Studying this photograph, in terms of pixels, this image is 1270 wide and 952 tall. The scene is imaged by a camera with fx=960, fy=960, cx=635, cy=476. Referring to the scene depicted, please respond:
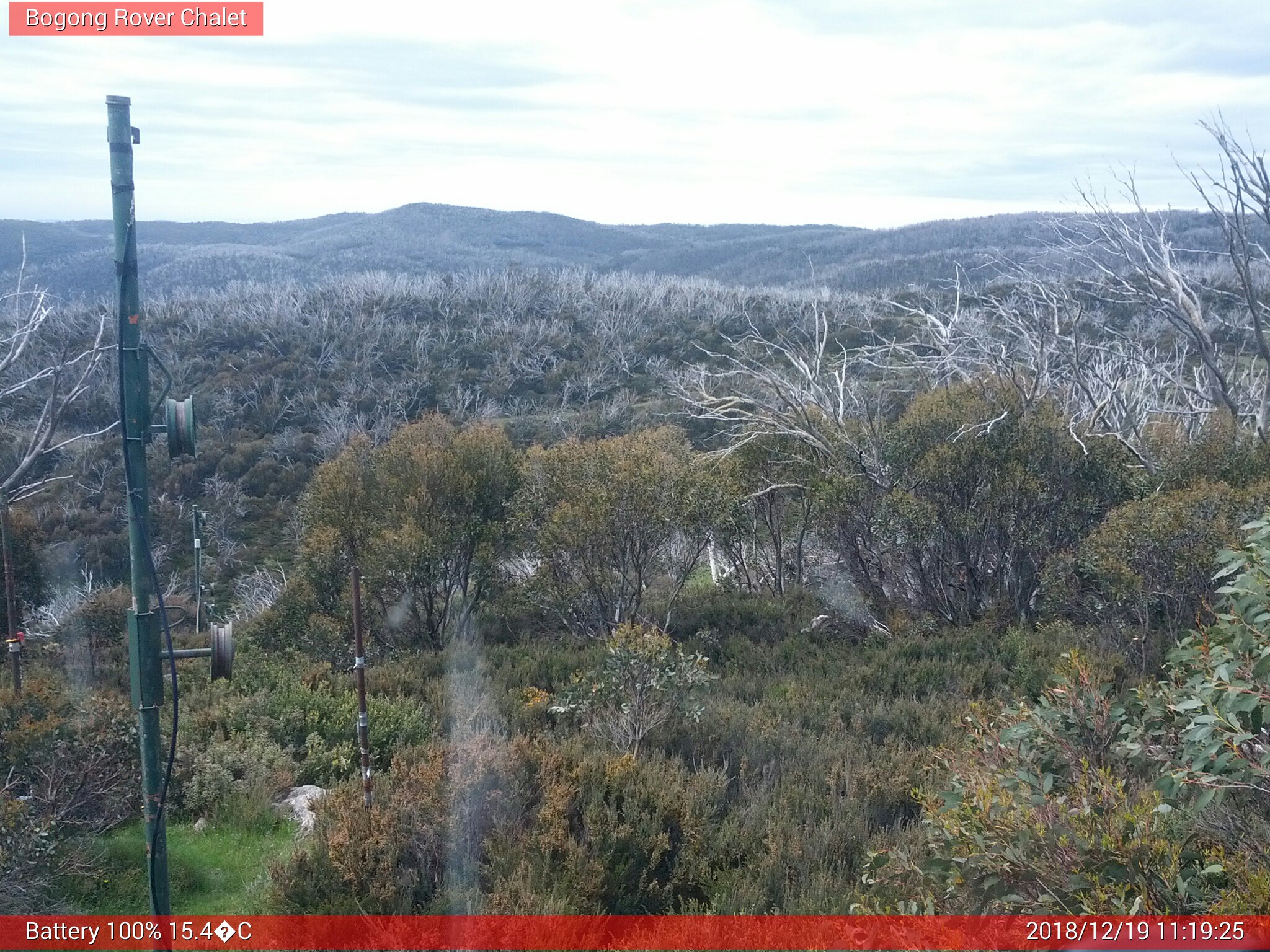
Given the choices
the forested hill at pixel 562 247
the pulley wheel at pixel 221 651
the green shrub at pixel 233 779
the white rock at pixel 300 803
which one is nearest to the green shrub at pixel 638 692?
the white rock at pixel 300 803

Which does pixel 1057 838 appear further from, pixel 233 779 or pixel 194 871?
pixel 233 779

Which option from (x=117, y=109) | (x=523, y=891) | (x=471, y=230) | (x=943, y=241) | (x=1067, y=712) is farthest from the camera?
(x=471, y=230)

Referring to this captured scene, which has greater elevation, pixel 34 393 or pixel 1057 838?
pixel 34 393

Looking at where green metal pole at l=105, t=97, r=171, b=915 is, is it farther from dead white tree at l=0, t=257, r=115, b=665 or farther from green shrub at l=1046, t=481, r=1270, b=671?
green shrub at l=1046, t=481, r=1270, b=671

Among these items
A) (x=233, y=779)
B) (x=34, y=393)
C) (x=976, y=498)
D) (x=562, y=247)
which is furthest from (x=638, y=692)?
(x=562, y=247)

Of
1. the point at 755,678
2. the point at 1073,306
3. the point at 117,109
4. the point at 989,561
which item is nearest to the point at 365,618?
the point at 755,678

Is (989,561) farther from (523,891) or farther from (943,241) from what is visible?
(943,241)
